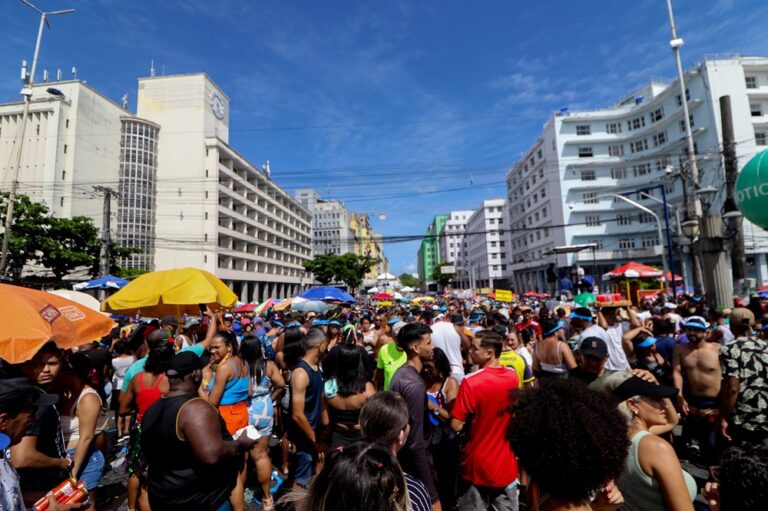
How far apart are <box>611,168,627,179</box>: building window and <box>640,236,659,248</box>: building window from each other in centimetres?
809

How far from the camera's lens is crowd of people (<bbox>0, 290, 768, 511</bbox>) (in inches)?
63.7

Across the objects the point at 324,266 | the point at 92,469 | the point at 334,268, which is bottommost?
the point at 92,469

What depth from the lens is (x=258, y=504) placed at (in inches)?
176

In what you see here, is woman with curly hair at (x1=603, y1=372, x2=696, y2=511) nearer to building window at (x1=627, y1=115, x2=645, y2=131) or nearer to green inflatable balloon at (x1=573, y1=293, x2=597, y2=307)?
green inflatable balloon at (x1=573, y1=293, x2=597, y2=307)

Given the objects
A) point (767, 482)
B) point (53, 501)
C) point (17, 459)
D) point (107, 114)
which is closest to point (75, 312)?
point (17, 459)

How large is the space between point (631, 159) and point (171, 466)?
54251mm

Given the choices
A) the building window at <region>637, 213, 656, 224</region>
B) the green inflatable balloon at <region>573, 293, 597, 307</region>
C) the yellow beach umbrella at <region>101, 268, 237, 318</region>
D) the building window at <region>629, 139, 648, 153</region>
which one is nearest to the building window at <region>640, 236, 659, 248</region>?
the building window at <region>637, 213, 656, 224</region>

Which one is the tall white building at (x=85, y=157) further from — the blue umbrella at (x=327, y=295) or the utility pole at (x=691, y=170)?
the utility pole at (x=691, y=170)

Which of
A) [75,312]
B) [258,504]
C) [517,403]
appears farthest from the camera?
[258,504]

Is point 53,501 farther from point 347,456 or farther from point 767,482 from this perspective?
point 767,482

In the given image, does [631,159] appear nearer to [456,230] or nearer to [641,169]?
[641,169]

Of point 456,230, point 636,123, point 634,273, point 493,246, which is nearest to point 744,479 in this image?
point 634,273

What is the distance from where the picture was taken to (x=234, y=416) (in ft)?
14.2

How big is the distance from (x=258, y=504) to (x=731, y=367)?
210 inches
